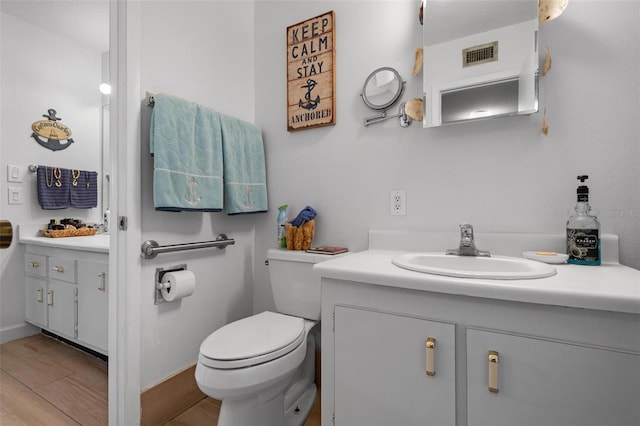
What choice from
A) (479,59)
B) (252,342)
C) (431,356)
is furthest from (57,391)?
(479,59)

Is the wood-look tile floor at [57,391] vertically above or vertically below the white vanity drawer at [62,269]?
below

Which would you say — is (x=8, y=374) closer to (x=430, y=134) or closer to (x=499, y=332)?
(x=499, y=332)

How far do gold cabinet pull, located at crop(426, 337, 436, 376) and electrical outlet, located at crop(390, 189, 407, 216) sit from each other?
0.71m

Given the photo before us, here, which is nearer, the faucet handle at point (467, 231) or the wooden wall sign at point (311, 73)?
the faucet handle at point (467, 231)

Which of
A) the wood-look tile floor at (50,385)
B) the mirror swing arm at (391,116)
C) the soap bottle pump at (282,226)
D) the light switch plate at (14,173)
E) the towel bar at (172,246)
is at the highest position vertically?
the mirror swing arm at (391,116)

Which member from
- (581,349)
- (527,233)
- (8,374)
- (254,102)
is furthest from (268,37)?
(8,374)

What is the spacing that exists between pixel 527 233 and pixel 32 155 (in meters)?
3.35

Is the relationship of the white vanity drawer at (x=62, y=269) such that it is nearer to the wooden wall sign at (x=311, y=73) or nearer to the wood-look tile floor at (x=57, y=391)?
the wood-look tile floor at (x=57, y=391)

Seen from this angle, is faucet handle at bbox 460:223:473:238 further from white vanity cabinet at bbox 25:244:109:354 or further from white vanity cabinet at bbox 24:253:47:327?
white vanity cabinet at bbox 24:253:47:327

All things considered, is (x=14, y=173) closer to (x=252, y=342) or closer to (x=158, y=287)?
(x=158, y=287)

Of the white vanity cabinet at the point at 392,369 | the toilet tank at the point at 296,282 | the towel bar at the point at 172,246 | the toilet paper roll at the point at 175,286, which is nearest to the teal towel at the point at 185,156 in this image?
the towel bar at the point at 172,246

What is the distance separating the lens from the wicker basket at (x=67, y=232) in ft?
7.32

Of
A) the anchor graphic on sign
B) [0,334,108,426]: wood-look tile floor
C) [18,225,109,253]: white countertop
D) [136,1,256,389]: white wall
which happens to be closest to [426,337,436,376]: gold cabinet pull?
[136,1,256,389]: white wall

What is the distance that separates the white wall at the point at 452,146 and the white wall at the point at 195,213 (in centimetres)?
13
